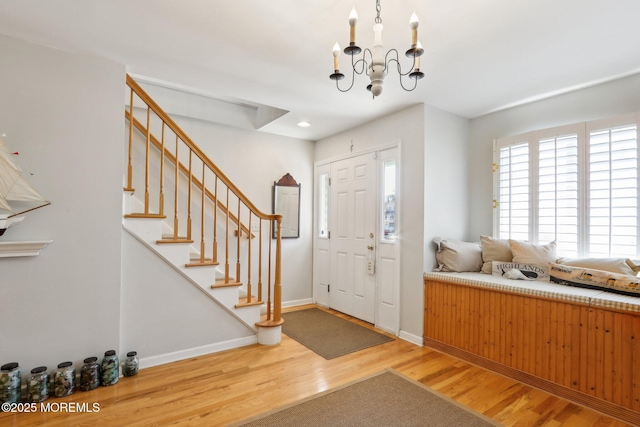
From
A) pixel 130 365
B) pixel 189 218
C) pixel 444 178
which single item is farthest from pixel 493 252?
pixel 130 365

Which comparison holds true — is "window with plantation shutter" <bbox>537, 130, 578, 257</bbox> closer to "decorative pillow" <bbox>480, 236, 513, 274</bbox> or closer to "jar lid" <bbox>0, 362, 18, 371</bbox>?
"decorative pillow" <bbox>480, 236, 513, 274</bbox>

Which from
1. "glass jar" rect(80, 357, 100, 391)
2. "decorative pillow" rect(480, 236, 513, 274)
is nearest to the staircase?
"glass jar" rect(80, 357, 100, 391)

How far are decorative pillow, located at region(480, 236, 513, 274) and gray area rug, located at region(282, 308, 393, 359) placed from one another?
128 centimetres

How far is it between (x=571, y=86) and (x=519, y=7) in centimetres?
154

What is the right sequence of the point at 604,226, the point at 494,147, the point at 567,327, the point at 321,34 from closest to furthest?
the point at 321,34, the point at 567,327, the point at 604,226, the point at 494,147

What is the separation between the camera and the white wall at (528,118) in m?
2.72

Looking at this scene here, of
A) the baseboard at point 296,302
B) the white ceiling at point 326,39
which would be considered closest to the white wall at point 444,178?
the white ceiling at point 326,39

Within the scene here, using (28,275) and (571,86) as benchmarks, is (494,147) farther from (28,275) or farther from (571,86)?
(28,275)

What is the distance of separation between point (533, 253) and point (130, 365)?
12.0 feet

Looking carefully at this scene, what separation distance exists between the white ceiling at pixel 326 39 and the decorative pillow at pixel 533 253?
148cm

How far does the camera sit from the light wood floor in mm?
2047

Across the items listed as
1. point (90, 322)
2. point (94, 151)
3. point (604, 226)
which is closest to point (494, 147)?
point (604, 226)

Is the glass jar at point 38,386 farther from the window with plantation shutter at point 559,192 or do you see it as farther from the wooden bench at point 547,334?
the window with plantation shutter at point 559,192

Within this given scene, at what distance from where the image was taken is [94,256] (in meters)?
2.45
